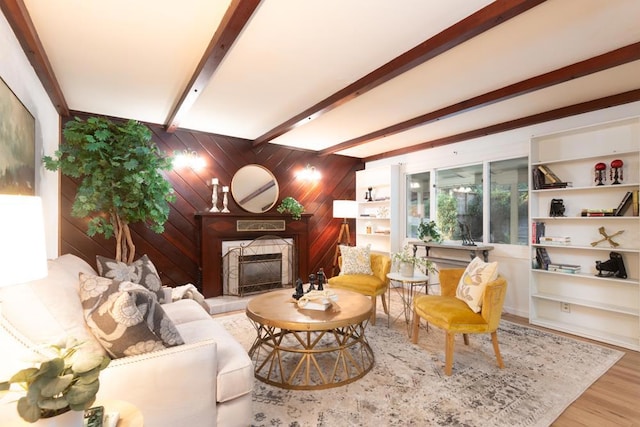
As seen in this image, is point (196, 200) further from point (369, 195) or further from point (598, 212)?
point (598, 212)

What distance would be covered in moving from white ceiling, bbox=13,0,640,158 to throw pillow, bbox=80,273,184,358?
1.70 meters

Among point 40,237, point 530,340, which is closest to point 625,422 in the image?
point 530,340

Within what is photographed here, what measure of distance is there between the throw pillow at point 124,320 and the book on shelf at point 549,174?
13.2ft

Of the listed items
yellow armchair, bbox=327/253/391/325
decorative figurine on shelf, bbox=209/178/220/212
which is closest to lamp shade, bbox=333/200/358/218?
yellow armchair, bbox=327/253/391/325

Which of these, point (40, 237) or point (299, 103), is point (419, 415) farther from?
point (299, 103)

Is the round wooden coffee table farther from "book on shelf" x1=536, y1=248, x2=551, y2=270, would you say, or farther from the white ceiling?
"book on shelf" x1=536, y1=248, x2=551, y2=270

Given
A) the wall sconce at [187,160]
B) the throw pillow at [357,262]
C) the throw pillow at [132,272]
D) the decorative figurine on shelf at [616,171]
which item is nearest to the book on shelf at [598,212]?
the decorative figurine on shelf at [616,171]

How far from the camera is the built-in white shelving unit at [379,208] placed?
541 cm

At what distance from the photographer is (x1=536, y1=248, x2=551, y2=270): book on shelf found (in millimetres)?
3596

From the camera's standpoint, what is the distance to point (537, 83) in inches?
107

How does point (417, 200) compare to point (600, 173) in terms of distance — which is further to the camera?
point (417, 200)

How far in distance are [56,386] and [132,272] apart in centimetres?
191

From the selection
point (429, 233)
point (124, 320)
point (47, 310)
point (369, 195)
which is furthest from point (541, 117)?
point (47, 310)

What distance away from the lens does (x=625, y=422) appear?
191cm
